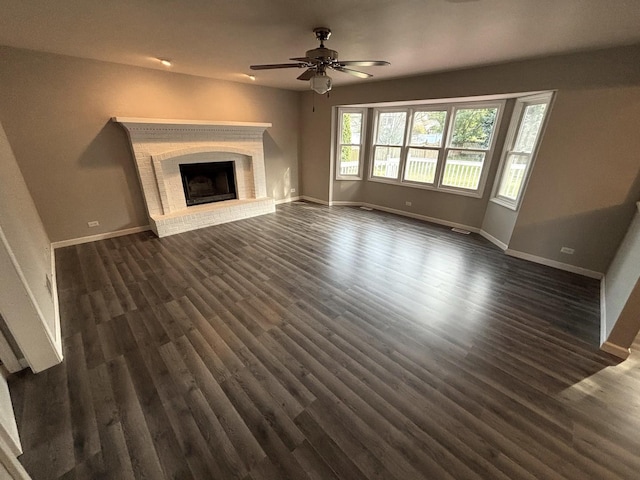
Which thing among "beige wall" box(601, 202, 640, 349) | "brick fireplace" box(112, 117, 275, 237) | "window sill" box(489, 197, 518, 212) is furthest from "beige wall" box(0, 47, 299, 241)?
"beige wall" box(601, 202, 640, 349)

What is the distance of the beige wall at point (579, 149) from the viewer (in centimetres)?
277

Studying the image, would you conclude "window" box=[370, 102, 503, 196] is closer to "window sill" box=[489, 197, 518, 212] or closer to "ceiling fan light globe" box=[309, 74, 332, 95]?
"window sill" box=[489, 197, 518, 212]

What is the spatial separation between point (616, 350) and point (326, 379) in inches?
96.2

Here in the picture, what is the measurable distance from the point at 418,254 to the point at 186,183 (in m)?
4.35

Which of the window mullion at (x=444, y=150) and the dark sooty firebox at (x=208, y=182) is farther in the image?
the dark sooty firebox at (x=208, y=182)

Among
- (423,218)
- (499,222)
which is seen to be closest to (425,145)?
(423,218)

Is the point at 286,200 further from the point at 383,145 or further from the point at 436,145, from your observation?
the point at 436,145

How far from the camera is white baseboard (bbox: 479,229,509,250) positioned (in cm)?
400

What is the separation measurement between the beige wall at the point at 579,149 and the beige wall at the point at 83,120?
4450 millimetres

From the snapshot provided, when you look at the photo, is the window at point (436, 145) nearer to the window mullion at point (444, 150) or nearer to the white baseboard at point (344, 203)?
the window mullion at point (444, 150)

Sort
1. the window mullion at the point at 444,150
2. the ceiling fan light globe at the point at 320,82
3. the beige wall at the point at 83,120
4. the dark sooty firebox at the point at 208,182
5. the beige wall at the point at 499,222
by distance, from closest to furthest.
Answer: the ceiling fan light globe at the point at 320,82
the beige wall at the point at 83,120
the beige wall at the point at 499,222
the window mullion at the point at 444,150
the dark sooty firebox at the point at 208,182

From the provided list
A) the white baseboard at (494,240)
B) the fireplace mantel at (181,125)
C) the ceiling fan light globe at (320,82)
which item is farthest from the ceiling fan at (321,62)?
the white baseboard at (494,240)

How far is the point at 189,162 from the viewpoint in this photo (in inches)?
183

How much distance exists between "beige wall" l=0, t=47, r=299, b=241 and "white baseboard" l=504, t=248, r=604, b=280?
5.78 m
